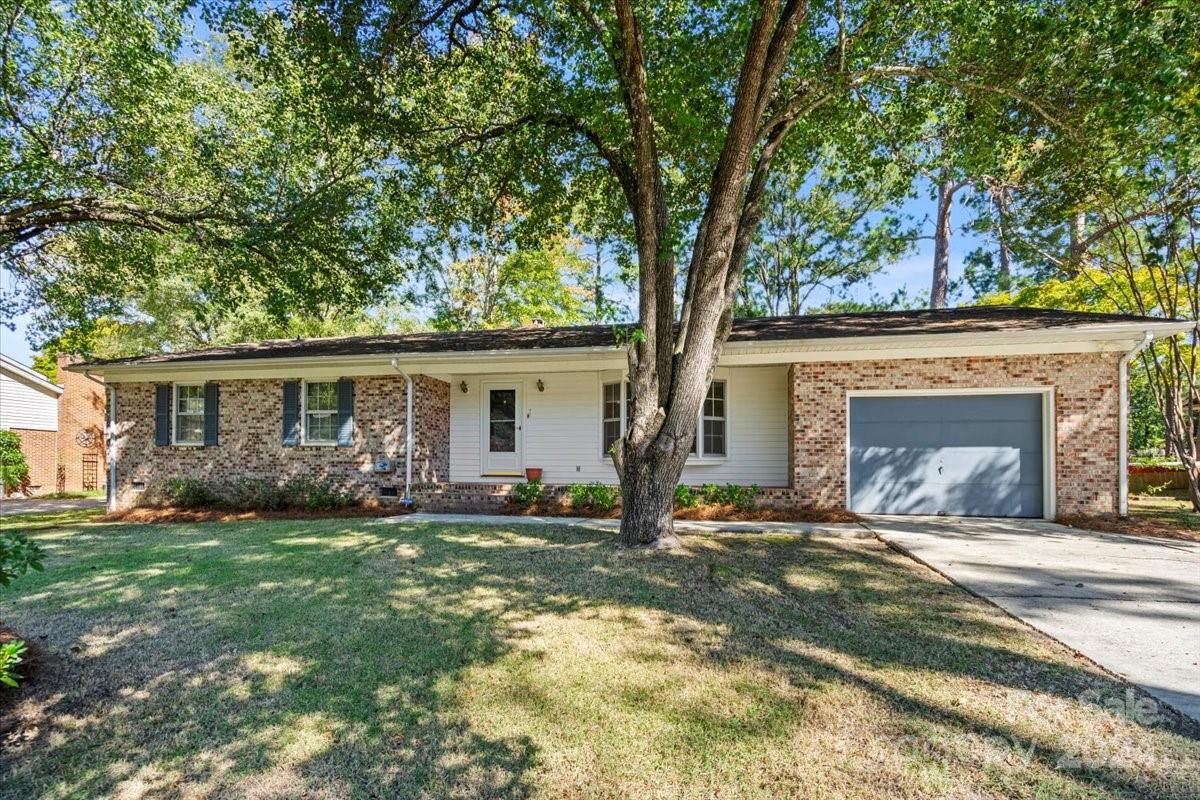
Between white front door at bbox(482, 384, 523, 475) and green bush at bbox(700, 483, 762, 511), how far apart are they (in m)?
3.80

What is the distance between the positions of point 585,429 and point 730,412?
280 centimetres

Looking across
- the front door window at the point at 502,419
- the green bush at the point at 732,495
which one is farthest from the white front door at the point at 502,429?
the green bush at the point at 732,495

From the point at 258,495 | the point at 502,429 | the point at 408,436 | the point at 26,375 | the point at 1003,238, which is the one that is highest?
the point at 1003,238

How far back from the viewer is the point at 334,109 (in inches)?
304

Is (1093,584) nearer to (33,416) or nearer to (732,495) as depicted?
(732,495)

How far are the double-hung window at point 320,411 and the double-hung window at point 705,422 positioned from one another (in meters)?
5.40

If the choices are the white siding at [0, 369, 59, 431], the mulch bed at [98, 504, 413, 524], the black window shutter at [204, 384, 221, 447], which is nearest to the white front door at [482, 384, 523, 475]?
the mulch bed at [98, 504, 413, 524]

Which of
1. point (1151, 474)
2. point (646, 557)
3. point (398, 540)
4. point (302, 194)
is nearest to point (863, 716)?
point (646, 557)

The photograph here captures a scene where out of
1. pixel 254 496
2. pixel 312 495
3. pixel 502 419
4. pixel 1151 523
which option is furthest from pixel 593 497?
pixel 1151 523

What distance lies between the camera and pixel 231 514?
33.1ft

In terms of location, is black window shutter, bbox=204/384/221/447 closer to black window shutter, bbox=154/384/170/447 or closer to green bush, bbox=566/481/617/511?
black window shutter, bbox=154/384/170/447

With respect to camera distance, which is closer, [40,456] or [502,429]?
[502,429]

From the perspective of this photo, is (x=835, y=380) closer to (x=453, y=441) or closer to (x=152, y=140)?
(x=453, y=441)

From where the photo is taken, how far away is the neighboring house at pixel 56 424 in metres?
16.8
